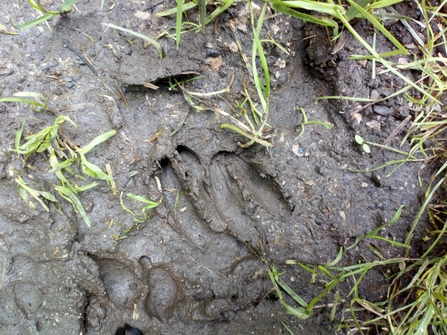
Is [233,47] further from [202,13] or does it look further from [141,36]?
[141,36]

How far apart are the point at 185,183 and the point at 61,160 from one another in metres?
0.46

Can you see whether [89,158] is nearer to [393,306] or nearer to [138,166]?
[138,166]

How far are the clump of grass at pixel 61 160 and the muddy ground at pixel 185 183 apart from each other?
3cm

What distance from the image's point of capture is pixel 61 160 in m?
1.37

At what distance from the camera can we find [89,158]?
1402mm

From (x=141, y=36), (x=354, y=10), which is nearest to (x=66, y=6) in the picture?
(x=141, y=36)

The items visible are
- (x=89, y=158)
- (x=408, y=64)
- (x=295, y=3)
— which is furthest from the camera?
(x=408, y=64)

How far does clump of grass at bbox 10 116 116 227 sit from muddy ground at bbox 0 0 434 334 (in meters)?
0.03

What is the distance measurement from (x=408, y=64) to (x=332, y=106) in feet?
1.10

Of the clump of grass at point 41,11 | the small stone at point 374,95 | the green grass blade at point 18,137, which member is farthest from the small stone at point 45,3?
the small stone at point 374,95

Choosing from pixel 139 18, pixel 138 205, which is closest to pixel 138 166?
pixel 138 205

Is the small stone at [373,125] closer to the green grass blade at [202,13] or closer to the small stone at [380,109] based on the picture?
the small stone at [380,109]

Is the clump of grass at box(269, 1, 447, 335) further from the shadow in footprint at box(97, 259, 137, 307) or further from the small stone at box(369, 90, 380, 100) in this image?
the shadow in footprint at box(97, 259, 137, 307)

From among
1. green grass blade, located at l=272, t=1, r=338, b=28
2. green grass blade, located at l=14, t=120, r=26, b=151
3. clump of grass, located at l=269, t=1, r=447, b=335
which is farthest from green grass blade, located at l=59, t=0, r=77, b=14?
clump of grass, located at l=269, t=1, r=447, b=335
